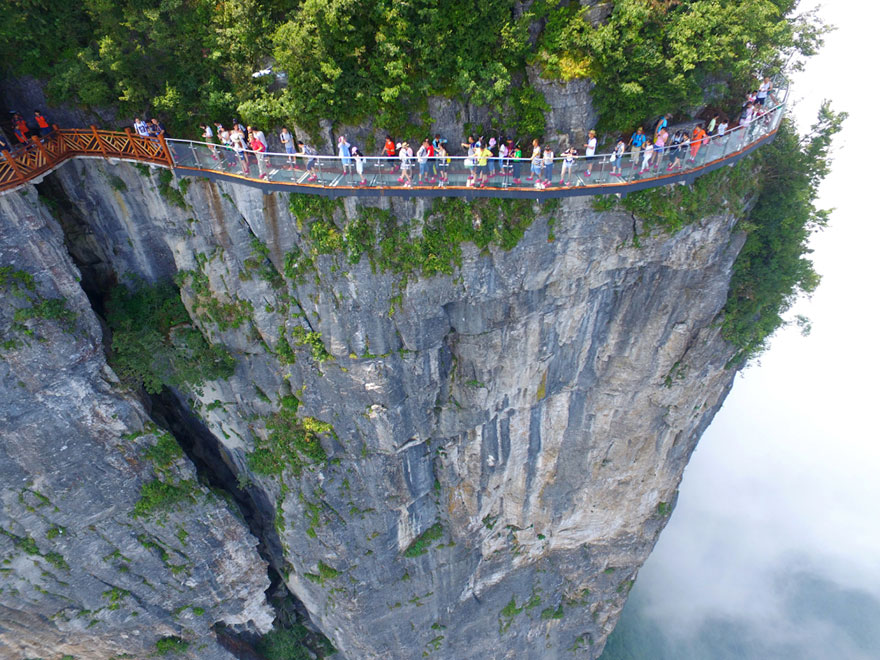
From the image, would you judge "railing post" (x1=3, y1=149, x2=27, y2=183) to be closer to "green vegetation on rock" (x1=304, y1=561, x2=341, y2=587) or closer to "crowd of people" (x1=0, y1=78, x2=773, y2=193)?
"crowd of people" (x1=0, y1=78, x2=773, y2=193)

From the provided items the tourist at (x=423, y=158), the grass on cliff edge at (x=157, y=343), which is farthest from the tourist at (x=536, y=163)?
the grass on cliff edge at (x=157, y=343)

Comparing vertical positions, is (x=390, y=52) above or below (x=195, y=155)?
above

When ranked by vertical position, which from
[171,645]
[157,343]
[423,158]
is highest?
[423,158]

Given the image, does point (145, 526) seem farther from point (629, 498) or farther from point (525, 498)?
point (629, 498)

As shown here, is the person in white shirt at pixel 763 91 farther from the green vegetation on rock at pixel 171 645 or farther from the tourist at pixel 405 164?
the green vegetation on rock at pixel 171 645

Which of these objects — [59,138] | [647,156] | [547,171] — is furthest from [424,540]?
[59,138]

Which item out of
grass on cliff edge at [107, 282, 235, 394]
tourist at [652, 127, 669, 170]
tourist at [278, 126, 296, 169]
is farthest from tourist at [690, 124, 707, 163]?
grass on cliff edge at [107, 282, 235, 394]

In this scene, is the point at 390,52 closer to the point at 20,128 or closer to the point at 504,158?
the point at 504,158
